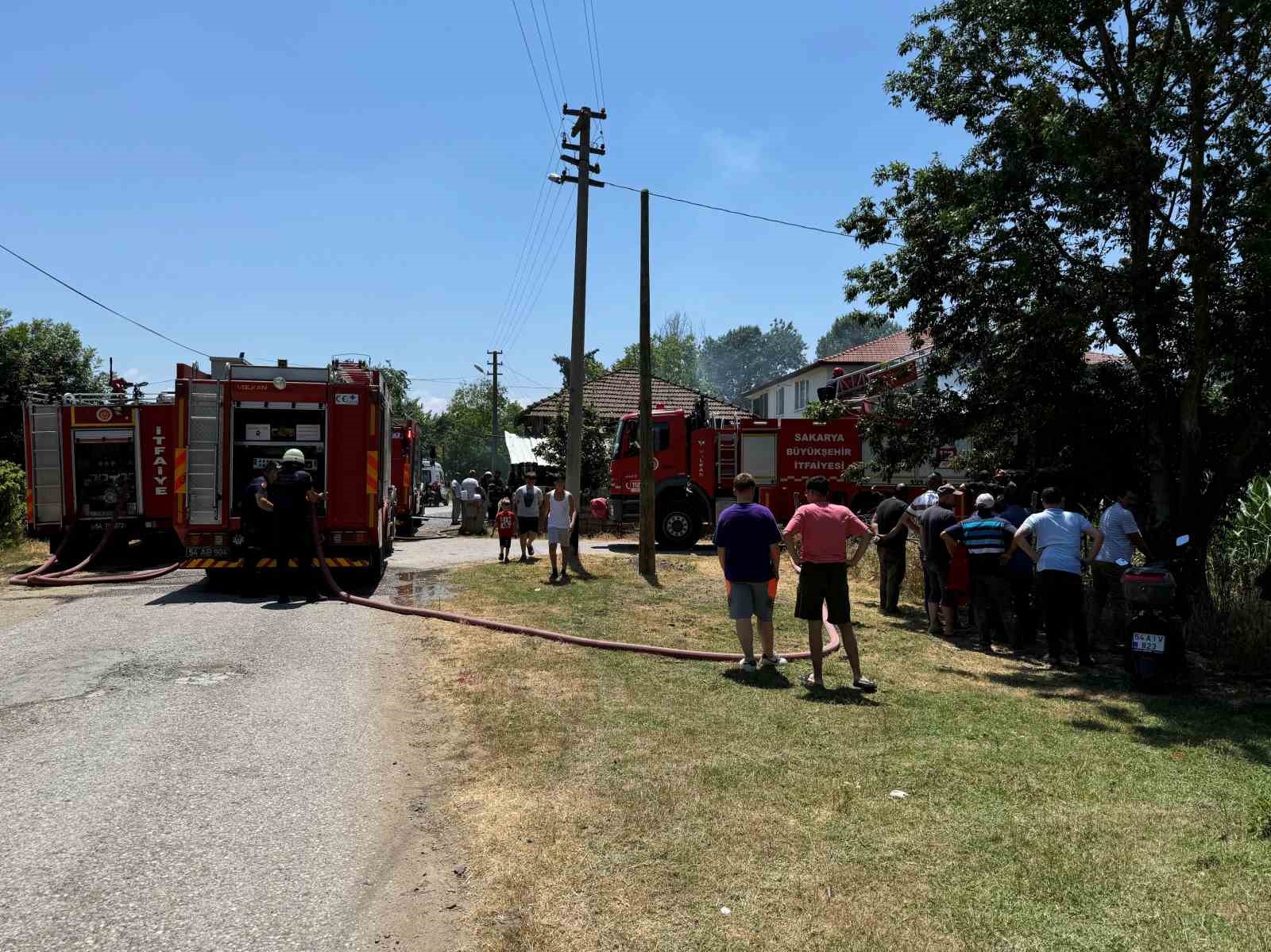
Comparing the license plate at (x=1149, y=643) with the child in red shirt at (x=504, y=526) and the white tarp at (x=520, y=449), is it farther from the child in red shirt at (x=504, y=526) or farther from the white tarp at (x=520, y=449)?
the white tarp at (x=520, y=449)

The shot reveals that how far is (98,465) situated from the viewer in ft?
51.3

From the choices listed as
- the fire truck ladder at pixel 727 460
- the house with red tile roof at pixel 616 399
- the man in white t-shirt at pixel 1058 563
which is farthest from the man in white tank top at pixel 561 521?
the house with red tile roof at pixel 616 399

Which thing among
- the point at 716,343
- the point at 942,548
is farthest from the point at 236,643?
the point at 716,343

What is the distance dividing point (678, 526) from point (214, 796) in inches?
616

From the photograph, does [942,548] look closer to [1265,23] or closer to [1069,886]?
[1265,23]

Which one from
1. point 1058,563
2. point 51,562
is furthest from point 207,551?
point 1058,563

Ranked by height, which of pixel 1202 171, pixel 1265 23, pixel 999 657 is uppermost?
pixel 1265 23

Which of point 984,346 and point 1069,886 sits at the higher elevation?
point 984,346

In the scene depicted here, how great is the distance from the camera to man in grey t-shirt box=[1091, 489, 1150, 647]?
8.91 meters

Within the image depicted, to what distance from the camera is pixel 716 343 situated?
518ft

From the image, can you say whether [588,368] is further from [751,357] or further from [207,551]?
[751,357]

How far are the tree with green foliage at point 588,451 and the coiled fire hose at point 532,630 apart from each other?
19719 millimetres

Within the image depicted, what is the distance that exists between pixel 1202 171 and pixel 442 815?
903cm

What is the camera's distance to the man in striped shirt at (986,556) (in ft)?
29.6
